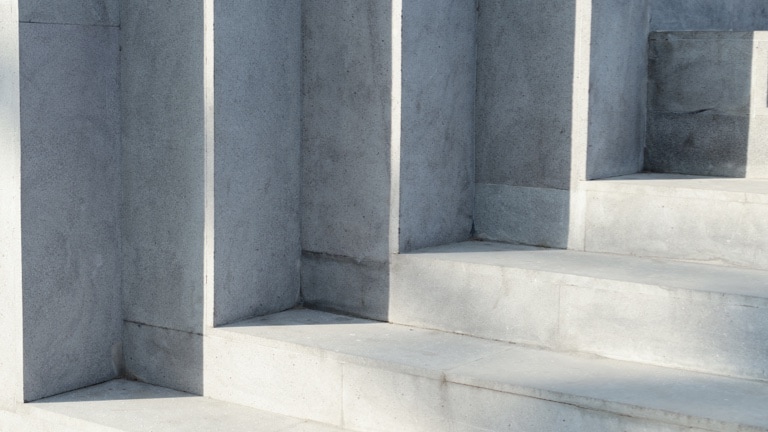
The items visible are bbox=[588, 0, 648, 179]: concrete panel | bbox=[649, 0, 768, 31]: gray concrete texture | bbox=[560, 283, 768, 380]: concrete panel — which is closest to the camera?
bbox=[560, 283, 768, 380]: concrete panel

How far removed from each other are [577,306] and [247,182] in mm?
1277

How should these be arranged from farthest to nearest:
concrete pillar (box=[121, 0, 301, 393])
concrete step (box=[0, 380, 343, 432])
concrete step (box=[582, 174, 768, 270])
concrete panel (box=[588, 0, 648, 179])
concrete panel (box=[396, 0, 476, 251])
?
A: concrete panel (box=[588, 0, 648, 179]), concrete panel (box=[396, 0, 476, 251]), concrete pillar (box=[121, 0, 301, 393]), concrete step (box=[582, 174, 768, 270]), concrete step (box=[0, 380, 343, 432])

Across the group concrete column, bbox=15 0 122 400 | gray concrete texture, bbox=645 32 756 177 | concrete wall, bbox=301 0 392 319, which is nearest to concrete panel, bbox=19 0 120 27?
concrete column, bbox=15 0 122 400

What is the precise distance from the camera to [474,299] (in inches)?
161

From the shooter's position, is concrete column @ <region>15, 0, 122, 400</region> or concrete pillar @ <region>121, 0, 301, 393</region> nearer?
concrete column @ <region>15, 0, 122, 400</region>

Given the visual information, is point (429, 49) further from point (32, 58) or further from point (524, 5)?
point (32, 58)

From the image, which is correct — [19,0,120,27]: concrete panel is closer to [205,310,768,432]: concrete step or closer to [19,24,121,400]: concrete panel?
[19,24,121,400]: concrete panel

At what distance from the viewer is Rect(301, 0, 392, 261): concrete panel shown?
435 centimetres

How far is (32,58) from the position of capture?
4.07 meters

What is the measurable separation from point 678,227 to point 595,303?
57 centimetres

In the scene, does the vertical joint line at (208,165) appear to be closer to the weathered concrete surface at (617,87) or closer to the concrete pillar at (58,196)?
the concrete pillar at (58,196)

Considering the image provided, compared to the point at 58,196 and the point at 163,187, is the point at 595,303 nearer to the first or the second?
the point at 163,187

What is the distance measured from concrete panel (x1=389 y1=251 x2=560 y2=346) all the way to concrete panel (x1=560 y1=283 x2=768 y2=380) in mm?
96

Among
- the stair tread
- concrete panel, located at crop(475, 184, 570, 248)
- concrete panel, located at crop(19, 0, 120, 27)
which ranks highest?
concrete panel, located at crop(19, 0, 120, 27)
